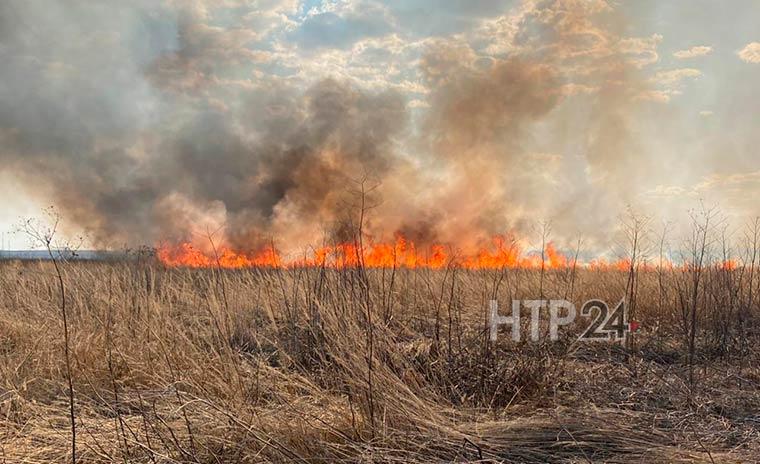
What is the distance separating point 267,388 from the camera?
3701mm

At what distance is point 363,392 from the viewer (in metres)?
3.15

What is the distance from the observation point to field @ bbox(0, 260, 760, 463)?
9.07 feet

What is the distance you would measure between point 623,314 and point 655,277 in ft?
10.5

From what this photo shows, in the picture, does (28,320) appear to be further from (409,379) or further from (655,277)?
(655,277)
